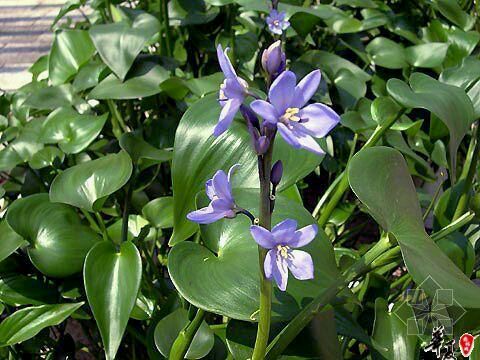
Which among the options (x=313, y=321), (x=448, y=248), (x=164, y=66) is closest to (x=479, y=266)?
(x=448, y=248)

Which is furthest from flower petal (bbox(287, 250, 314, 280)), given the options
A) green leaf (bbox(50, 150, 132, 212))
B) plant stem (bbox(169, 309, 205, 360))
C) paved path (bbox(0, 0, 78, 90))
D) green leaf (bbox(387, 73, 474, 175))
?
paved path (bbox(0, 0, 78, 90))

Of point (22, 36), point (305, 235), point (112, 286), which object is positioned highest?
point (305, 235)

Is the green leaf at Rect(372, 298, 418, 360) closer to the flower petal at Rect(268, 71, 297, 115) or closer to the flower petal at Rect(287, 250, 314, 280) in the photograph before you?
the flower petal at Rect(287, 250, 314, 280)

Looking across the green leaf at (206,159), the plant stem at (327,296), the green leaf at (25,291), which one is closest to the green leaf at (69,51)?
the green leaf at (25,291)

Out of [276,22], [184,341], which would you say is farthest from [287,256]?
[276,22]

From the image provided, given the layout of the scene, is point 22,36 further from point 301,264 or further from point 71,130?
point 301,264

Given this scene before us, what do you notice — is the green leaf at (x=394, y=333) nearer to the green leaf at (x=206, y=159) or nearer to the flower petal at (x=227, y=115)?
the green leaf at (x=206, y=159)
